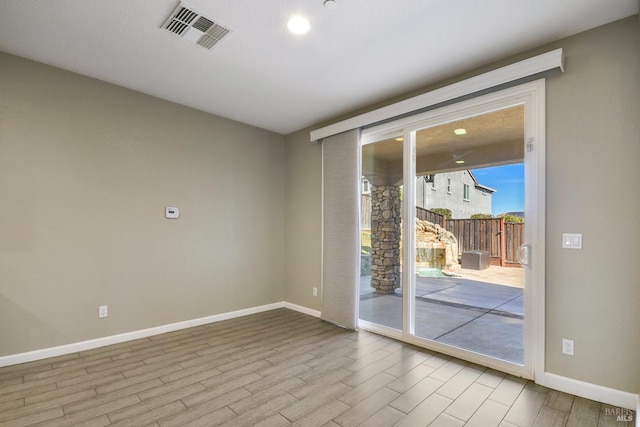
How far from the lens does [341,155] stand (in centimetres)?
398

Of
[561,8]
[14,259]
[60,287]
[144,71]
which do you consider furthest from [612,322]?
[14,259]

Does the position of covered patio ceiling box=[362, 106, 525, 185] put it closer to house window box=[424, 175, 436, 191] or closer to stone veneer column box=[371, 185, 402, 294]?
house window box=[424, 175, 436, 191]

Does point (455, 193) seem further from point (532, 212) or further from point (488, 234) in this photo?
point (532, 212)

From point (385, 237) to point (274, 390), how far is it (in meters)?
2.09

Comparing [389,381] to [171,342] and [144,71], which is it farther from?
[144,71]

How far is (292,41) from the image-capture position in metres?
2.50

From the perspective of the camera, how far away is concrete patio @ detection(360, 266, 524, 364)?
2859 millimetres

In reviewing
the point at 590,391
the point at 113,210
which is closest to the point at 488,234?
the point at 590,391

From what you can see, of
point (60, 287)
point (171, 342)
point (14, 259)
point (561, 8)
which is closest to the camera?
point (561, 8)

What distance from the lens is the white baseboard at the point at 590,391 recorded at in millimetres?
2086

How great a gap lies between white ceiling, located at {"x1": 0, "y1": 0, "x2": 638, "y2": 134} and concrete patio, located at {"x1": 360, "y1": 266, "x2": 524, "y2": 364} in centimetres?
196

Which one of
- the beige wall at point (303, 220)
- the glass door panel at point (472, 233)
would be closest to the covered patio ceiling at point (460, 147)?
the glass door panel at point (472, 233)

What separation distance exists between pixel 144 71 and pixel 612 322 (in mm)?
4425

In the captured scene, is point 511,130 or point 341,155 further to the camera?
point 341,155
